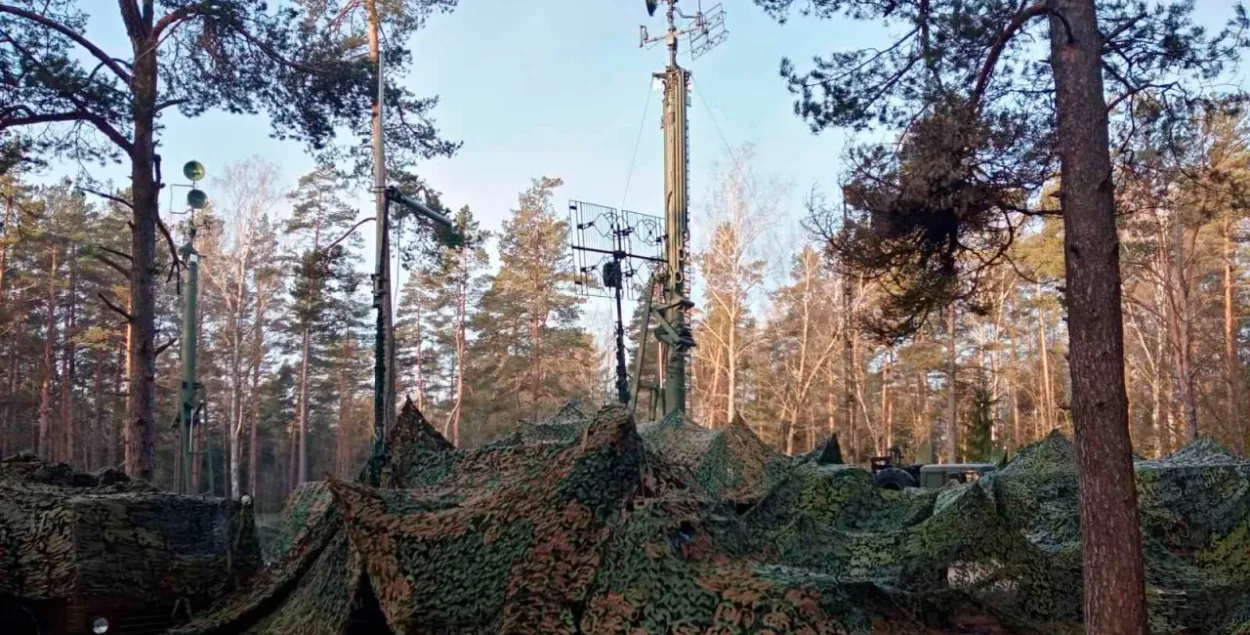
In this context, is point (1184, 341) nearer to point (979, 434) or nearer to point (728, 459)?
point (979, 434)

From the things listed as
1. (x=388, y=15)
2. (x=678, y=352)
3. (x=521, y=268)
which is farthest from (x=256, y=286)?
(x=678, y=352)

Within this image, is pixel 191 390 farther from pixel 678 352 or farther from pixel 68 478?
pixel 678 352

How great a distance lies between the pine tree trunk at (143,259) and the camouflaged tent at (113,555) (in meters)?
3.95

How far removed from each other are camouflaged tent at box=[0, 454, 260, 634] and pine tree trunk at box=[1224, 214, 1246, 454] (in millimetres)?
23058

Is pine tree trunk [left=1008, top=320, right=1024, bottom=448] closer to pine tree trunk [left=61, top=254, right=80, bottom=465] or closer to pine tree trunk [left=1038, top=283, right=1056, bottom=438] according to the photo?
pine tree trunk [left=1038, top=283, right=1056, bottom=438]

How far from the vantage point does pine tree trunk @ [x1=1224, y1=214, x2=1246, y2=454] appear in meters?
24.1

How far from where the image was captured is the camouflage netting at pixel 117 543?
6.16 metres

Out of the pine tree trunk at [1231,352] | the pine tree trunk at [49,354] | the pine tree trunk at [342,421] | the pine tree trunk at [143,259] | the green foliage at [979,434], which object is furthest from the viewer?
the pine tree trunk at [342,421]

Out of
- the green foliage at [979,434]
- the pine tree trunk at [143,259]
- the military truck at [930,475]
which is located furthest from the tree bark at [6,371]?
the green foliage at [979,434]

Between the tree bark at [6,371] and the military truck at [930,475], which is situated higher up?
the tree bark at [6,371]

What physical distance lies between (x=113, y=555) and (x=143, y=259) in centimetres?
579

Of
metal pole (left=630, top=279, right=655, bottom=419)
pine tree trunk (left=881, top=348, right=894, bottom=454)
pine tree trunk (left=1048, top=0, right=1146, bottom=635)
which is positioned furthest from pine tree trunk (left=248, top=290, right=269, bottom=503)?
pine tree trunk (left=1048, top=0, right=1146, bottom=635)

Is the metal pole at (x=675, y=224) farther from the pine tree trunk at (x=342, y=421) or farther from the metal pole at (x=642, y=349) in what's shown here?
the pine tree trunk at (x=342, y=421)

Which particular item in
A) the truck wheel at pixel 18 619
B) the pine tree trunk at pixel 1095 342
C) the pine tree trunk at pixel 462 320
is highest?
the pine tree trunk at pixel 462 320
